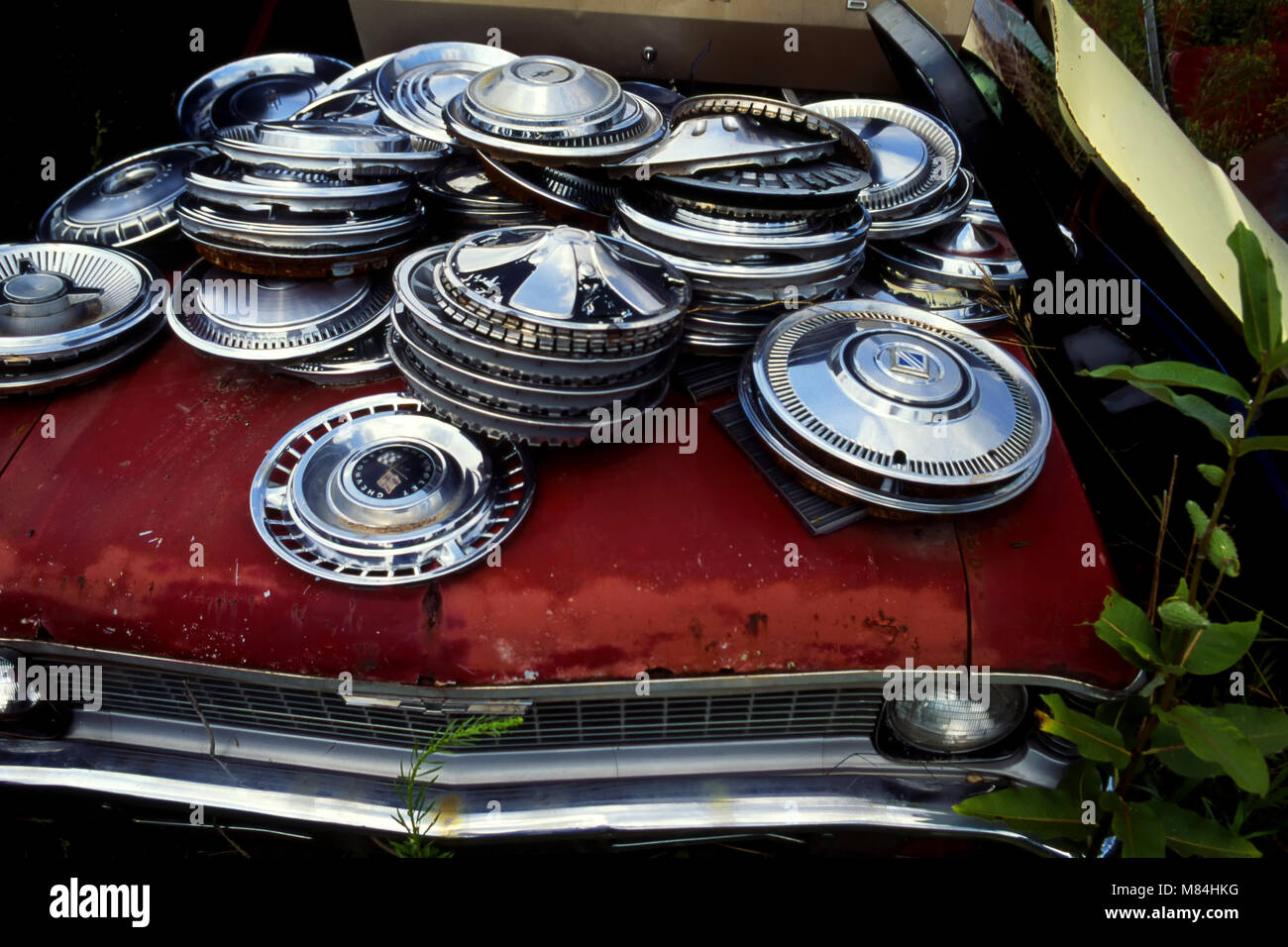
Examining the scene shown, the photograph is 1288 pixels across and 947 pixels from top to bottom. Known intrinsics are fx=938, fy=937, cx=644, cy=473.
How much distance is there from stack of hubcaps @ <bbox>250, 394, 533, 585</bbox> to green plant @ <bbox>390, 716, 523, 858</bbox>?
1.13 ft

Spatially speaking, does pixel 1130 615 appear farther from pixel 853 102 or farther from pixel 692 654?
pixel 853 102

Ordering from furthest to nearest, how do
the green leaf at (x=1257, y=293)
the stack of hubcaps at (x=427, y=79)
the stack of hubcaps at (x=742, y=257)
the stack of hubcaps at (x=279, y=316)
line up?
the stack of hubcaps at (x=427, y=79) → the stack of hubcaps at (x=279, y=316) → the stack of hubcaps at (x=742, y=257) → the green leaf at (x=1257, y=293)

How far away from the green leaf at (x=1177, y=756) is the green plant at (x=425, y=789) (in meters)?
1.30

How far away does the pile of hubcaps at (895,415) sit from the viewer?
6.46ft

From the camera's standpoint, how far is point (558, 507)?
2.10m

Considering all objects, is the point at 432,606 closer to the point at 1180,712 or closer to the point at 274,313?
the point at 274,313

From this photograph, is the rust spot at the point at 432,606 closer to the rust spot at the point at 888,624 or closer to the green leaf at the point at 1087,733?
the rust spot at the point at 888,624

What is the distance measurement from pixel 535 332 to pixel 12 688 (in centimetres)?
148

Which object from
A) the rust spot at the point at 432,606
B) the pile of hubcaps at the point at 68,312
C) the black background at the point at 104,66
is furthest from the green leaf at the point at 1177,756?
the black background at the point at 104,66

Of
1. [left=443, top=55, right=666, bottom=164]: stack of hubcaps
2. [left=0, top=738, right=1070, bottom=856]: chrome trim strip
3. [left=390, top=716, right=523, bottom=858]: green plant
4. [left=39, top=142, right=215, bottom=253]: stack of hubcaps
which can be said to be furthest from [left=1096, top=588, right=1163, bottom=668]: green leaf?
[left=39, top=142, right=215, bottom=253]: stack of hubcaps

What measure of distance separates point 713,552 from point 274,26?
3.24m

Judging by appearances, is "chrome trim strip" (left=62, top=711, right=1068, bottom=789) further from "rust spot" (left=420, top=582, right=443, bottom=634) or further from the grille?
"rust spot" (left=420, top=582, right=443, bottom=634)

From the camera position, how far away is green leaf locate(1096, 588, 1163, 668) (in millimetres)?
1768

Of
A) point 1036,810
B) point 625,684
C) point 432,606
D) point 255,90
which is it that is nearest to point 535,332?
point 432,606
